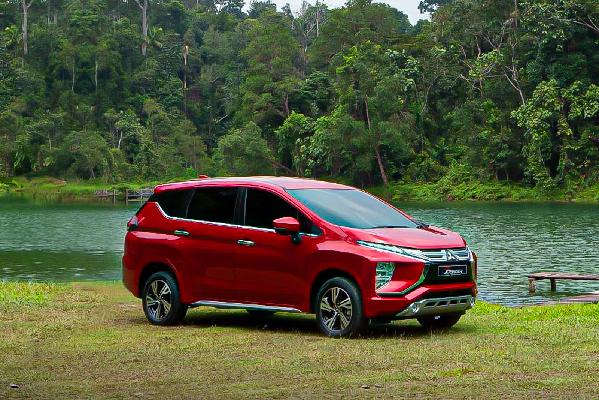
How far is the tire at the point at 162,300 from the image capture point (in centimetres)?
1395

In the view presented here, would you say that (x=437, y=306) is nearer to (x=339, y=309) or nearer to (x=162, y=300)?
(x=339, y=309)

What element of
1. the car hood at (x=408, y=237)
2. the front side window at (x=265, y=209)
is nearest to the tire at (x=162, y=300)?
the front side window at (x=265, y=209)

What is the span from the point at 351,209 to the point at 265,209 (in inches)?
44.7

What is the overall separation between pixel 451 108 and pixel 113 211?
35.6 metres

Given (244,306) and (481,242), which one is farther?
(481,242)

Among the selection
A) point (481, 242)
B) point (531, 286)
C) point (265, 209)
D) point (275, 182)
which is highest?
point (275, 182)

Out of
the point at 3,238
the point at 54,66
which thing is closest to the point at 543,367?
the point at 3,238

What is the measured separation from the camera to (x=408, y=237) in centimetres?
1230

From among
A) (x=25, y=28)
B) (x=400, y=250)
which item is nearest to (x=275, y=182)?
(x=400, y=250)

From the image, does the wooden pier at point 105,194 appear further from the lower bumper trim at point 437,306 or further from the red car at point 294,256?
the lower bumper trim at point 437,306

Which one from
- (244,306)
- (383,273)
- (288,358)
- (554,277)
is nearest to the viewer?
(288,358)

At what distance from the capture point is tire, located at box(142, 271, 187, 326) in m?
13.9

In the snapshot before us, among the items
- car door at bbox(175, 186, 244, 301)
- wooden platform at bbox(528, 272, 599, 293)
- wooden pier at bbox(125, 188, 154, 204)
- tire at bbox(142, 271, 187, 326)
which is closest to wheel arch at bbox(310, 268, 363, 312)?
car door at bbox(175, 186, 244, 301)

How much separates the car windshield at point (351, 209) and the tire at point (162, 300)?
2227mm
